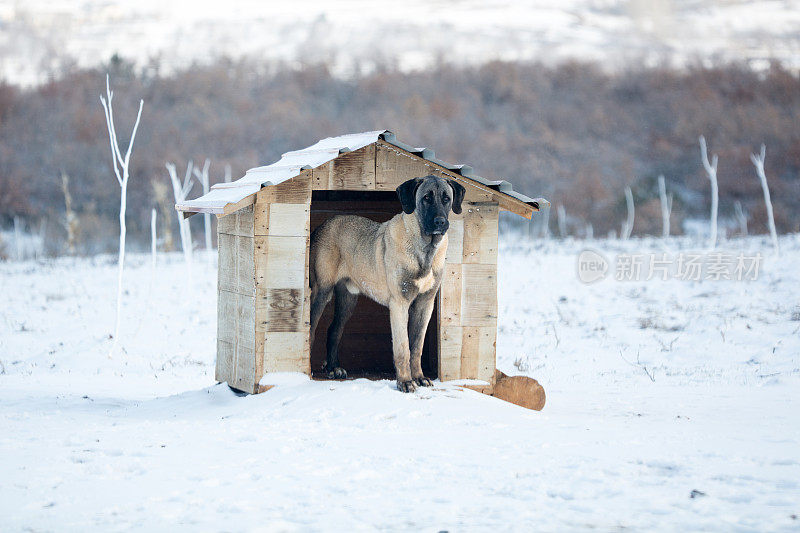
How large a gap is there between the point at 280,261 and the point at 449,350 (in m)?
1.87

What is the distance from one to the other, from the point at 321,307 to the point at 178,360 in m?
5.52

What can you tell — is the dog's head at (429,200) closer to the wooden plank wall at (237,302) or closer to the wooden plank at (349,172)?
the wooden plank at (349,172)

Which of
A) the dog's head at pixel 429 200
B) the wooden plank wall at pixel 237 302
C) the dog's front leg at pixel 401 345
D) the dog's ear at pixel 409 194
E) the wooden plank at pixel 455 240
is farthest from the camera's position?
the wooden plank at pixel 455 240

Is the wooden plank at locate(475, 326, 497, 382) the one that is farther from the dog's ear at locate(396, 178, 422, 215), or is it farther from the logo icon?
the logo icon

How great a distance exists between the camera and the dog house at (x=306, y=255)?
848 centimetres

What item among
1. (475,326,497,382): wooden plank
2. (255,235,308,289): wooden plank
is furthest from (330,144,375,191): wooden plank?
(475,326,497,382): wooden plank

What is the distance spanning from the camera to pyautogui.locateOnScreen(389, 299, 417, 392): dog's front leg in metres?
8.18

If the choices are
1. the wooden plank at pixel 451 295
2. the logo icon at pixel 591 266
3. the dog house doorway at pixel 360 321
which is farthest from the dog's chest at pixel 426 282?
the logo icon at pixel 591 266

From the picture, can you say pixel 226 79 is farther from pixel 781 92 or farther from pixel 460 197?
pixel 460 197

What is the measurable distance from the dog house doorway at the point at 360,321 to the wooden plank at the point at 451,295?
223cm

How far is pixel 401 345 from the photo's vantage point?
8.22 m

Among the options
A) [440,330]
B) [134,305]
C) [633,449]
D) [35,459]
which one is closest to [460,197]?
[440,330]

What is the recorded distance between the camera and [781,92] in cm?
6166

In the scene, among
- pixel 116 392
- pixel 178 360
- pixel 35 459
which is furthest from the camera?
pixel 178 360
